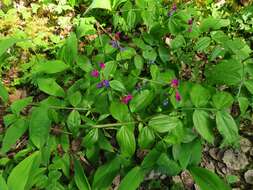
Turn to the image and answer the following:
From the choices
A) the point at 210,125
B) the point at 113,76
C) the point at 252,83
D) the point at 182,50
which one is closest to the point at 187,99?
the point at 210,125

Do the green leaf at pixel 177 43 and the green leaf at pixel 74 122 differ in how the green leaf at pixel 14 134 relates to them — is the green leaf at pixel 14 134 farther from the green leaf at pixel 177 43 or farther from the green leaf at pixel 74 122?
the green leaf at pixel 177 43

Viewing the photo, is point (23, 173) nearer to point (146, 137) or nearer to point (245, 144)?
point (146, 137)

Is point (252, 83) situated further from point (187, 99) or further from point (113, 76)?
point (113, 76)

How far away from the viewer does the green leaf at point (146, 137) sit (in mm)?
2027

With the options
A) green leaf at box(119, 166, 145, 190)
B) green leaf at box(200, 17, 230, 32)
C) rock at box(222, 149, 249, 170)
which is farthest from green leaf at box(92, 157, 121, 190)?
green leaf at box(200, 17, 230, 32)

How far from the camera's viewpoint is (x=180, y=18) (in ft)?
8.66

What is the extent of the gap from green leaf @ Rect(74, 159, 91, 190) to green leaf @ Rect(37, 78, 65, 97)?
485 millimetres

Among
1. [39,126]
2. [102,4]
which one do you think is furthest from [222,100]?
[102,4]

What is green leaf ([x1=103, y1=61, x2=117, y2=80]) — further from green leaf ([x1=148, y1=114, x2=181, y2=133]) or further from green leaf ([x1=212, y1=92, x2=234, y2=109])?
green leaf ([x1=212, y1=92, x2=234, y2=109])

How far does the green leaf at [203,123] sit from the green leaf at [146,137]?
0.24 m

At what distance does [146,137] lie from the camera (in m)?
2.03

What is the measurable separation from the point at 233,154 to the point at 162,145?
2.42 feet

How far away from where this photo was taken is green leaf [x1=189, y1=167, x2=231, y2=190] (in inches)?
81.6

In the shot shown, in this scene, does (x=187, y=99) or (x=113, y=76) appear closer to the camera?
(x=187, y=99)
